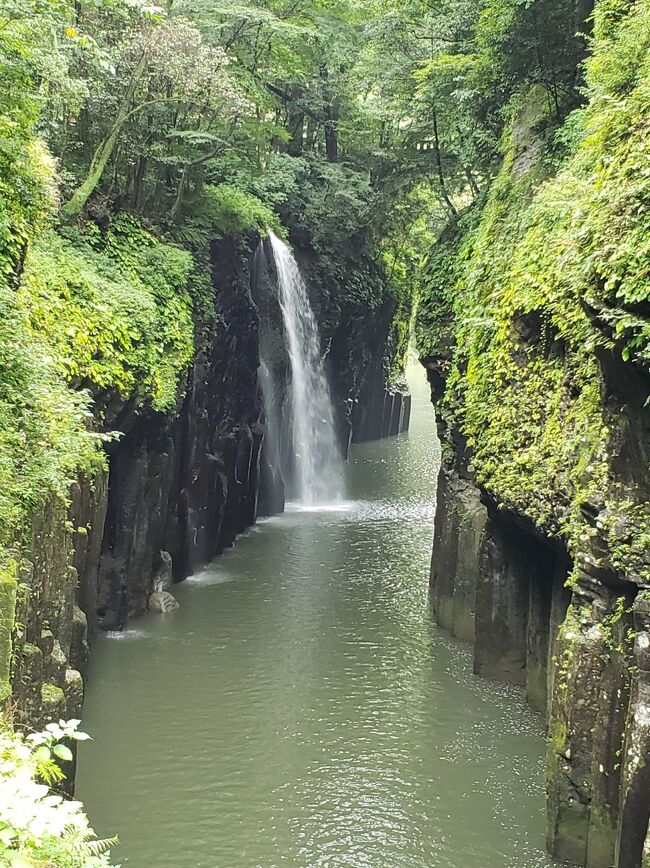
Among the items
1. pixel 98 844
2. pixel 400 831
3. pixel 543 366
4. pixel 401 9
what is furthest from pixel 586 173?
pixel 401 9

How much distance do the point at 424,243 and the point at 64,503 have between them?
102 feet

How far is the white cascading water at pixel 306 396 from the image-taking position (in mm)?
27984

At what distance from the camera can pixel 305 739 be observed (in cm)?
1198

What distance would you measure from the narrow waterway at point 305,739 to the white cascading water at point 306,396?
10.0 metres

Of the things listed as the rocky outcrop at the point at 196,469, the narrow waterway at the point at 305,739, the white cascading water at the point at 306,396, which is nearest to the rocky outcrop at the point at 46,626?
the narrow waterway at the point at 305,739

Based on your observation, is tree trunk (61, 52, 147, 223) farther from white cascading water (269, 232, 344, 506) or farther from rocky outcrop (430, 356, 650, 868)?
rocky outcrop (430, 356, 650, 868)

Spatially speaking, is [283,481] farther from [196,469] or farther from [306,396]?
[196,469]

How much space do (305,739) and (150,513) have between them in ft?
21.4

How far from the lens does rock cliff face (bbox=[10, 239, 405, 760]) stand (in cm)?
827

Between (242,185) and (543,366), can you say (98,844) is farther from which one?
(242,185)

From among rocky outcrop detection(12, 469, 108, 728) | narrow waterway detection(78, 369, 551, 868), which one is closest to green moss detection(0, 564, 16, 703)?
rocky outcrop detection(12, 469, 108, 728)

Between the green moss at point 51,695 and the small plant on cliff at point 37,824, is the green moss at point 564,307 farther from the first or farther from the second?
the small plant on cliff at point 37,824

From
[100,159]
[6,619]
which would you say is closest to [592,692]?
[6,619]

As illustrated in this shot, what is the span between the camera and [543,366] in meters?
11.9
